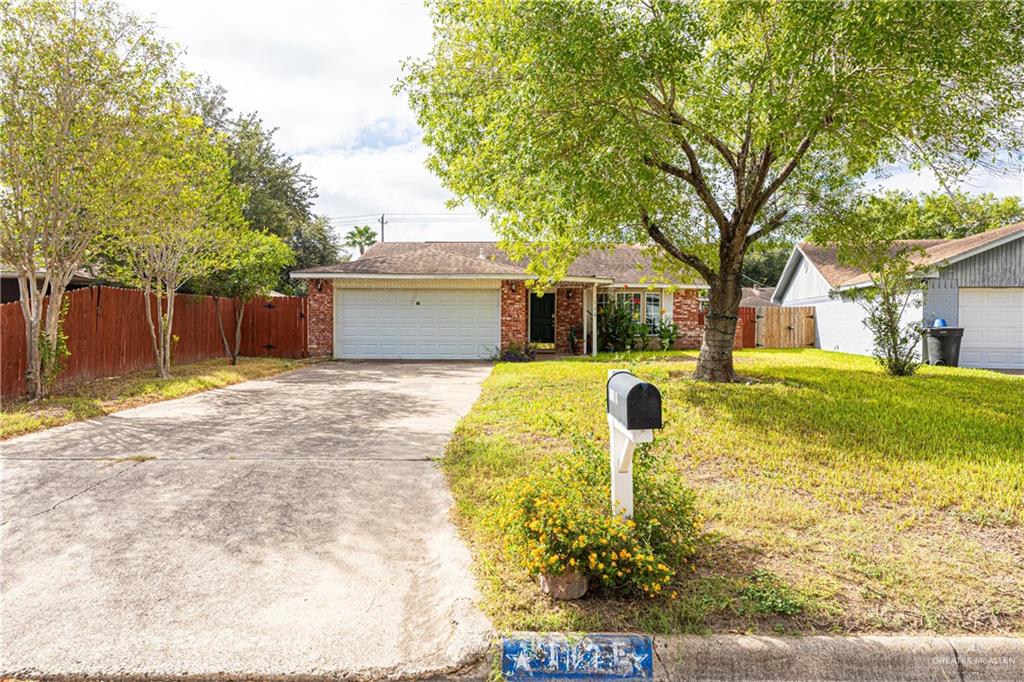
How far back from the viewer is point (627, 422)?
8.98 feet

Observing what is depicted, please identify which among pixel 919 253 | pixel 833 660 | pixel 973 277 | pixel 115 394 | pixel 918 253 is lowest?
pixel 833 660

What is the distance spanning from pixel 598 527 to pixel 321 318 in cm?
1527

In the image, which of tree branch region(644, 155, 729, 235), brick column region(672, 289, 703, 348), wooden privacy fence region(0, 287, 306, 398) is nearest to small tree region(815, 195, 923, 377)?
tree branch region(644, 155, 729, 235)

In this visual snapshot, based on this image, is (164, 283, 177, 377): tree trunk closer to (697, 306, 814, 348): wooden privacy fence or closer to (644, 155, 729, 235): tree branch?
(644, 155, 729, 235): tree branch

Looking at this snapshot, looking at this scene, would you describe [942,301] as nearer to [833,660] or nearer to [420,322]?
[420,322]

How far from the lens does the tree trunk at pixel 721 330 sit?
929 cm

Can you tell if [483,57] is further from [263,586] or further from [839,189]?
[263,586]

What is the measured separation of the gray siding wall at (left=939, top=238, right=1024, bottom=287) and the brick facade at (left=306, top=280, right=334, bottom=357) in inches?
633

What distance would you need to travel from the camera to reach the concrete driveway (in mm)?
2611

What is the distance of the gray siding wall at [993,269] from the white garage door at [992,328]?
25 centimetres

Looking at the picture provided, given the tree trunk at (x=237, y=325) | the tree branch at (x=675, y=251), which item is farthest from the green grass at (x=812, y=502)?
the tree trunk at (x=237, y=325)

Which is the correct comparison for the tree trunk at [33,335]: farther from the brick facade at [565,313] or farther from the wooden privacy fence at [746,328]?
the wooden privacy fence at [746,328]

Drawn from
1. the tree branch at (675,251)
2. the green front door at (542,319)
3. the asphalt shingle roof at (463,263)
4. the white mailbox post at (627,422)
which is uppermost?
the asphalt shingle roof at (463,263)

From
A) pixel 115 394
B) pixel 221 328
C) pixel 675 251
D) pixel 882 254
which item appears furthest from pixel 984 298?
pixel 221 328
